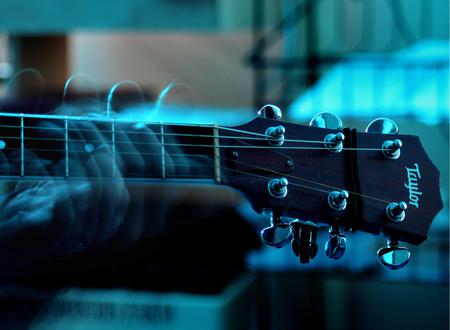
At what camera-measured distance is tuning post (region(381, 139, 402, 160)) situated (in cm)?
98

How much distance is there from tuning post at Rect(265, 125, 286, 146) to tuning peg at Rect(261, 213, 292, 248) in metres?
0.11

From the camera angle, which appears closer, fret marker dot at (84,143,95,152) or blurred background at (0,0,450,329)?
fret marker dot at (84,143,95,152)

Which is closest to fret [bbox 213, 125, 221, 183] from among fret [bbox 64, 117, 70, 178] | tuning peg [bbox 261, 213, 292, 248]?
tuning peg [bbox 261, 213, 292, 248]

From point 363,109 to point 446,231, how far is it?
0.66 m

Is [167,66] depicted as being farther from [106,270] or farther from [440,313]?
[440,313]

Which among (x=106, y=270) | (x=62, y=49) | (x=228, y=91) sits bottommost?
(x=106, y=270)

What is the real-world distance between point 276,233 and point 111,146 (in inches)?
10.9

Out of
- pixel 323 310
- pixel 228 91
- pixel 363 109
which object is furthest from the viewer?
pixel 228 91

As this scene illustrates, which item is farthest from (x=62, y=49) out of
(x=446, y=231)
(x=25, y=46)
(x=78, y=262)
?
(x=446, y=231)

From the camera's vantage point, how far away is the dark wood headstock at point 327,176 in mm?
936

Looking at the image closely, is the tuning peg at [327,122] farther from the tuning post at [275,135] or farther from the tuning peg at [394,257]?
the tuning peg at [394,257]

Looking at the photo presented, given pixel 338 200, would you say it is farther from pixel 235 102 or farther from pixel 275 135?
pixel 235 102

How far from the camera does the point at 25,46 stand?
3119mm

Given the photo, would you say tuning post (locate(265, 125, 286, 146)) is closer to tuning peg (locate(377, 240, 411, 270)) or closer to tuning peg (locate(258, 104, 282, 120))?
tuning peg (locate(258, 104, 282, 120))
